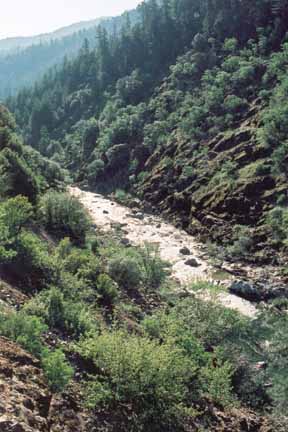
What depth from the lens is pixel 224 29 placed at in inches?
2589

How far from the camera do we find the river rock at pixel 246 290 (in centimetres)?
2636

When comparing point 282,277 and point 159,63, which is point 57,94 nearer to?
point 159,63

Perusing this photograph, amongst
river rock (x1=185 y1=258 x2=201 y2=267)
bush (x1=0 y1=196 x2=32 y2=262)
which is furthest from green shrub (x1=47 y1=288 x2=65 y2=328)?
river rock (x1=185 y1=258 x2=201 y2=267)

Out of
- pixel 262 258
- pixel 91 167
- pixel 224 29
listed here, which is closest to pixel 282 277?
pixel 262 258

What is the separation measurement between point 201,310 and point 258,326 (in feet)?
18.0

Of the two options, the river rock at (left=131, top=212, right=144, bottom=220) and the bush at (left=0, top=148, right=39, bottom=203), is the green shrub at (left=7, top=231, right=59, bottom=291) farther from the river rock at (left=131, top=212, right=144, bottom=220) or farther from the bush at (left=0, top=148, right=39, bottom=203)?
the river rock at (left=131, top=212, right=144, bottom=220)

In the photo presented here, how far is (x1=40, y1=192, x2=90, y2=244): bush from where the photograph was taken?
24.2 m

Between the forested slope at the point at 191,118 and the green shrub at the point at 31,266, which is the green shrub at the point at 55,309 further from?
the forested slope at the point at 191,118

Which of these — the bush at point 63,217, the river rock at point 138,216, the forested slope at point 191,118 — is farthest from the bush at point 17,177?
the river rock at point 138,216

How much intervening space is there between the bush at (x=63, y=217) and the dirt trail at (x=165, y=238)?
533 centimetres

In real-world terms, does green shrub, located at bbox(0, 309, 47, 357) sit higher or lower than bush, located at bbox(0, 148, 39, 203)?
higher

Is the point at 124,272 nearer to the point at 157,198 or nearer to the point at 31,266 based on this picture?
the point at 31,266

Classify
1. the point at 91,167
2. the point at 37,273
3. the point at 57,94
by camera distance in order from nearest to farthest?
the point at 37,273, the point at 91,167, the point at 57,94

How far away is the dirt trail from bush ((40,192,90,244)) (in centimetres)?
→ 533
